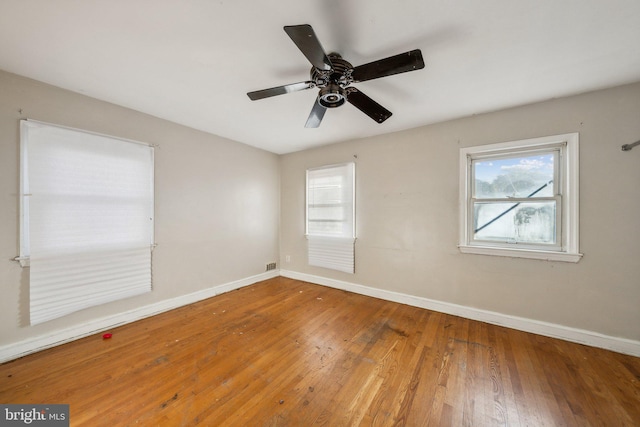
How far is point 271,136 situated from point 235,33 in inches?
75.6

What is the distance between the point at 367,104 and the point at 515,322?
9.12ft

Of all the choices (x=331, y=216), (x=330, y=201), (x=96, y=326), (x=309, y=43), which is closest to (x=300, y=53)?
(x=309, y=43)

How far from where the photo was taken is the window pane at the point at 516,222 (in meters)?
2.40

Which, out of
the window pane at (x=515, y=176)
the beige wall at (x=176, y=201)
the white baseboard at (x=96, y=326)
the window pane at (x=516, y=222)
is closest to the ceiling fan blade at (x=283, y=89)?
the beige wall at (x=176, y=201)

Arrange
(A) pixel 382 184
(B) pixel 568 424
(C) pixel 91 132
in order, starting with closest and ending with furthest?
(B) pixel 568 424
(C) pixel 91 132
(A) pixel 382 184

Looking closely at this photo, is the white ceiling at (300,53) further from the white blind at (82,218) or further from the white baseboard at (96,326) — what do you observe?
the white baseboard at (96,326)

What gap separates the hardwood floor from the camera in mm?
1396

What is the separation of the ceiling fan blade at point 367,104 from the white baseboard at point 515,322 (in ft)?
7.82

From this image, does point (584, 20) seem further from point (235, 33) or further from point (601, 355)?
point (601, 355)

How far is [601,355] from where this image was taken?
197cm

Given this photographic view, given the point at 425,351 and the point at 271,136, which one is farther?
the point at 271,136

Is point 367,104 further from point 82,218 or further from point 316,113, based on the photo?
point 82,218

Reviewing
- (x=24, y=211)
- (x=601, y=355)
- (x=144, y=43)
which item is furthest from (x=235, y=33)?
(x=601, y=355)

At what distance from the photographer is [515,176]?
2551 mm
